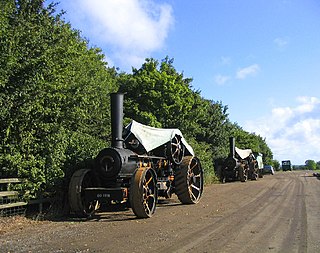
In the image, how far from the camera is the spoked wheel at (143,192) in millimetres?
10367

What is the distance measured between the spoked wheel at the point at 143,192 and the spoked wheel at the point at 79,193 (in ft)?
4.80

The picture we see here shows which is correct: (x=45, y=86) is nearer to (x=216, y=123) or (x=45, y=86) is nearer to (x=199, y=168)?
(x=199, y=168)

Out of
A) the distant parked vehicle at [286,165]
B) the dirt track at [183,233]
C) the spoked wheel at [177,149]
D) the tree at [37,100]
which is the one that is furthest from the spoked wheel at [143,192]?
the distant parked vehicle at [286,165]

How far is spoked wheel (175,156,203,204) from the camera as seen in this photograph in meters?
14.0

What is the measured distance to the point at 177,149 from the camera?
1478cm

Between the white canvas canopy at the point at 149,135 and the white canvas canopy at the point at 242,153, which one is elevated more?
the white canvas canopy at the point at 242,153

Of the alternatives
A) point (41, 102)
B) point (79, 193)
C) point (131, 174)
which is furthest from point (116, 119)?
point (79, 193)

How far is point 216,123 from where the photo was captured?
35938 millimetres

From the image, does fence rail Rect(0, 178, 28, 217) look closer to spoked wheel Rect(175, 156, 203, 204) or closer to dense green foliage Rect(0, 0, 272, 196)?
dense green foliage Rect(0, 0, 272, 196)

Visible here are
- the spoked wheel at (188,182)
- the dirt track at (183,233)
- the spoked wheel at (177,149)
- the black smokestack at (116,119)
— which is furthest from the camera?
the spoked wheel at (177,149)

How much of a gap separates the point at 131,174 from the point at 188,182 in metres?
3.26

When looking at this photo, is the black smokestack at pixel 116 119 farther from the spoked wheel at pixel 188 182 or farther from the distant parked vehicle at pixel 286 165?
the distant parked vehicle at pixel 286 165

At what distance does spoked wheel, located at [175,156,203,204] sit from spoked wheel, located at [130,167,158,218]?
2.73 m

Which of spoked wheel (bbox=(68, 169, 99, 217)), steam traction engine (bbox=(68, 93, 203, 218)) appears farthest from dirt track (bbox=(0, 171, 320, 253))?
steam traction engine (bbox=(68, 93, 203, 218))
